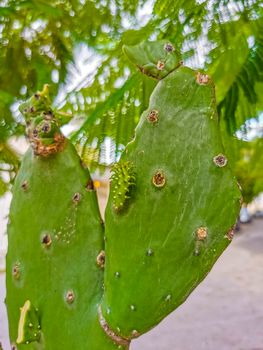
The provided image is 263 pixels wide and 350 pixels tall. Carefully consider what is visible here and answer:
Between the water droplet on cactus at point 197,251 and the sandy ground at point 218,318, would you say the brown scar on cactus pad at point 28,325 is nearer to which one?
the water droplet on cactus at point 197,251

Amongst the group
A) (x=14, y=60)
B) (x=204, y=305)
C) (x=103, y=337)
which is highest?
(x=14, y=60)

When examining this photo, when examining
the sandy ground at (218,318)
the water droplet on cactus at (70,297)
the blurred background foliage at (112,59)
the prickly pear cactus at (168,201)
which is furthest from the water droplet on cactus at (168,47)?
the sandy ground at (218,318)

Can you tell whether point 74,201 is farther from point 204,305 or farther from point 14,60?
point 204,305

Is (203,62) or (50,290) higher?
(203,62)

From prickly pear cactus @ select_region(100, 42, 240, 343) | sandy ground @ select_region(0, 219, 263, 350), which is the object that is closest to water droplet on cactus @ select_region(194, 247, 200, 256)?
prickly pear cactus @ select_region(100, 42, 240, 343)

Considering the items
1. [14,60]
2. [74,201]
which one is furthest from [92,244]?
[14,60]

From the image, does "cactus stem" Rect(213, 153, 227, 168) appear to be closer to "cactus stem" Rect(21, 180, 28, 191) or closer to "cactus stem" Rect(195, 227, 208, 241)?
"cactus stem" Rect(195, 227, 208, 241)

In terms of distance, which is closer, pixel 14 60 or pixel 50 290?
pixel 50 290

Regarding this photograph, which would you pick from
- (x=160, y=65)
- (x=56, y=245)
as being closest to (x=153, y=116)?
(x=160, y=65)
